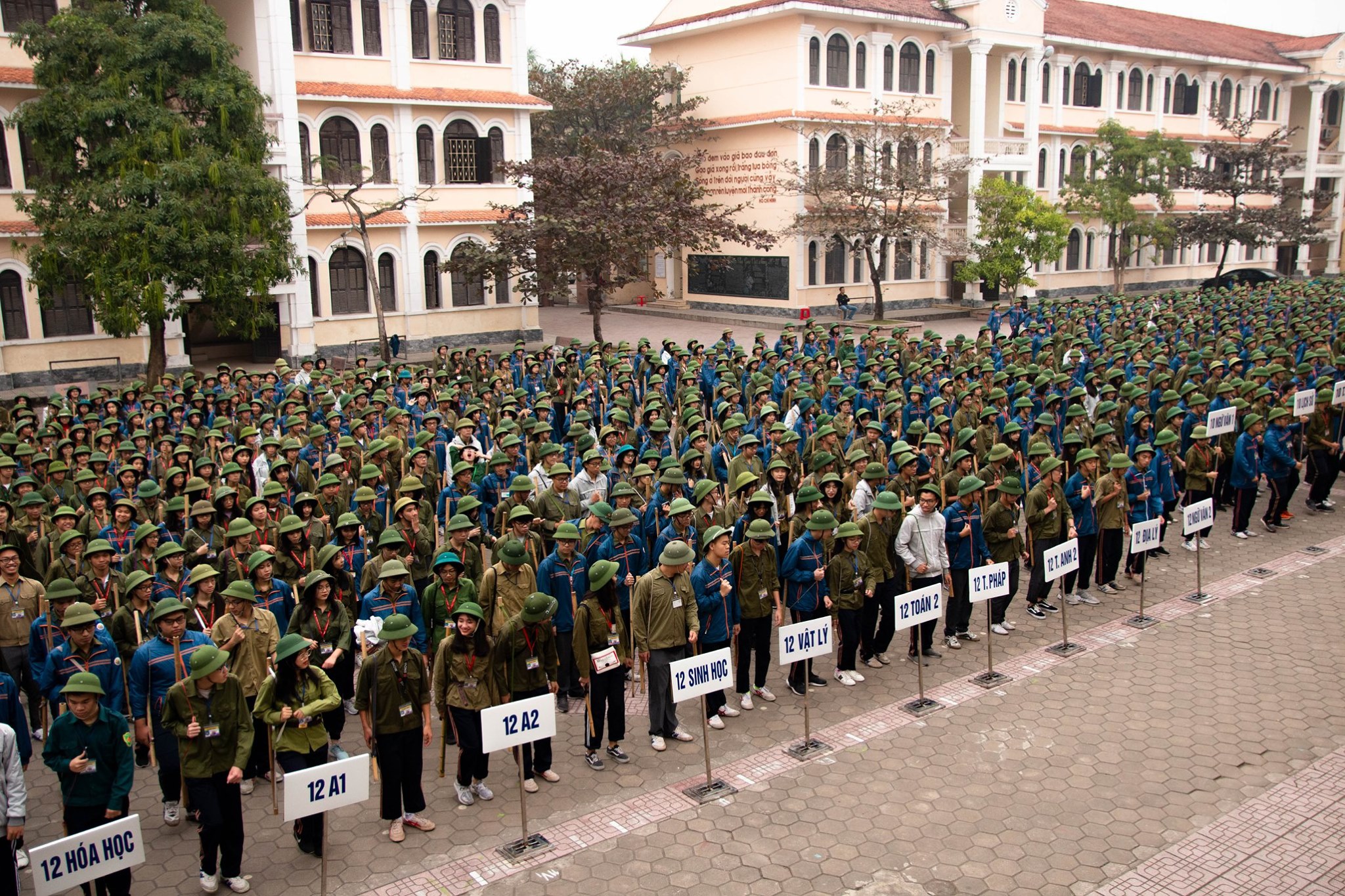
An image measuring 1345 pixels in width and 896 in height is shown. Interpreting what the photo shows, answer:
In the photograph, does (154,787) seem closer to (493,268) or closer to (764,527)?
(764,527)

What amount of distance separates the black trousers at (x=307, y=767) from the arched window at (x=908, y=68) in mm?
38450

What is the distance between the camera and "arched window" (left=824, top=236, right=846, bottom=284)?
40.5 meters

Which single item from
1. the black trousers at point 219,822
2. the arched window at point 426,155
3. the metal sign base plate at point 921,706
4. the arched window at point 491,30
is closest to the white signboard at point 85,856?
the black trousers at point 219,822

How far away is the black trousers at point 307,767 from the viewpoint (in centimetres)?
688

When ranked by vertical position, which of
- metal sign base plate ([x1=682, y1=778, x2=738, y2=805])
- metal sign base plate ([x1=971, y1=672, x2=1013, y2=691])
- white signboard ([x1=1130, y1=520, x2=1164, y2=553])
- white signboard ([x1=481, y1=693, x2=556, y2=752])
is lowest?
metal sign base plate ([x1=682, y1=778, x2=738, y2=805])

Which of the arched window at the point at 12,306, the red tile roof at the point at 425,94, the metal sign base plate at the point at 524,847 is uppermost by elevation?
the red tile roof at the point at 425,94

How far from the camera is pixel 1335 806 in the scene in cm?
762

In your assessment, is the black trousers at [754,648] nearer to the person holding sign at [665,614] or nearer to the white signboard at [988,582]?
the person holding sign at [665,614]

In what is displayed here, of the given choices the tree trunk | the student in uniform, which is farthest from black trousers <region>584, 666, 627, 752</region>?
the tree trunk

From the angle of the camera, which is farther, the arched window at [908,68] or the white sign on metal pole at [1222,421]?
the arched window at [908,68]

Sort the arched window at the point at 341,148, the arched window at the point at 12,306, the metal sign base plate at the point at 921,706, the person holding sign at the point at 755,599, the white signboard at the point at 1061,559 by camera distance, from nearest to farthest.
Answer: the person holding sign at the point at 755,599 → the metal sign base plate at the point at 921,706 → the white signboard at the point at 1061,559 → the arched window at the point at 12,306 → the arched window at the point at 341,148

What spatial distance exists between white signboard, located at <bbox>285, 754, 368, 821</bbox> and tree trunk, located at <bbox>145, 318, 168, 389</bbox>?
19892mm

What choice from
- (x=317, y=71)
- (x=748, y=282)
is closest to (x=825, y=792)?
(x=317, y=71)

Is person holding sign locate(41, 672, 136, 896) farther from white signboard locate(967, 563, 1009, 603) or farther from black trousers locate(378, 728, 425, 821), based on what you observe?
white signboard locate(967, 563, 1009, 603)
